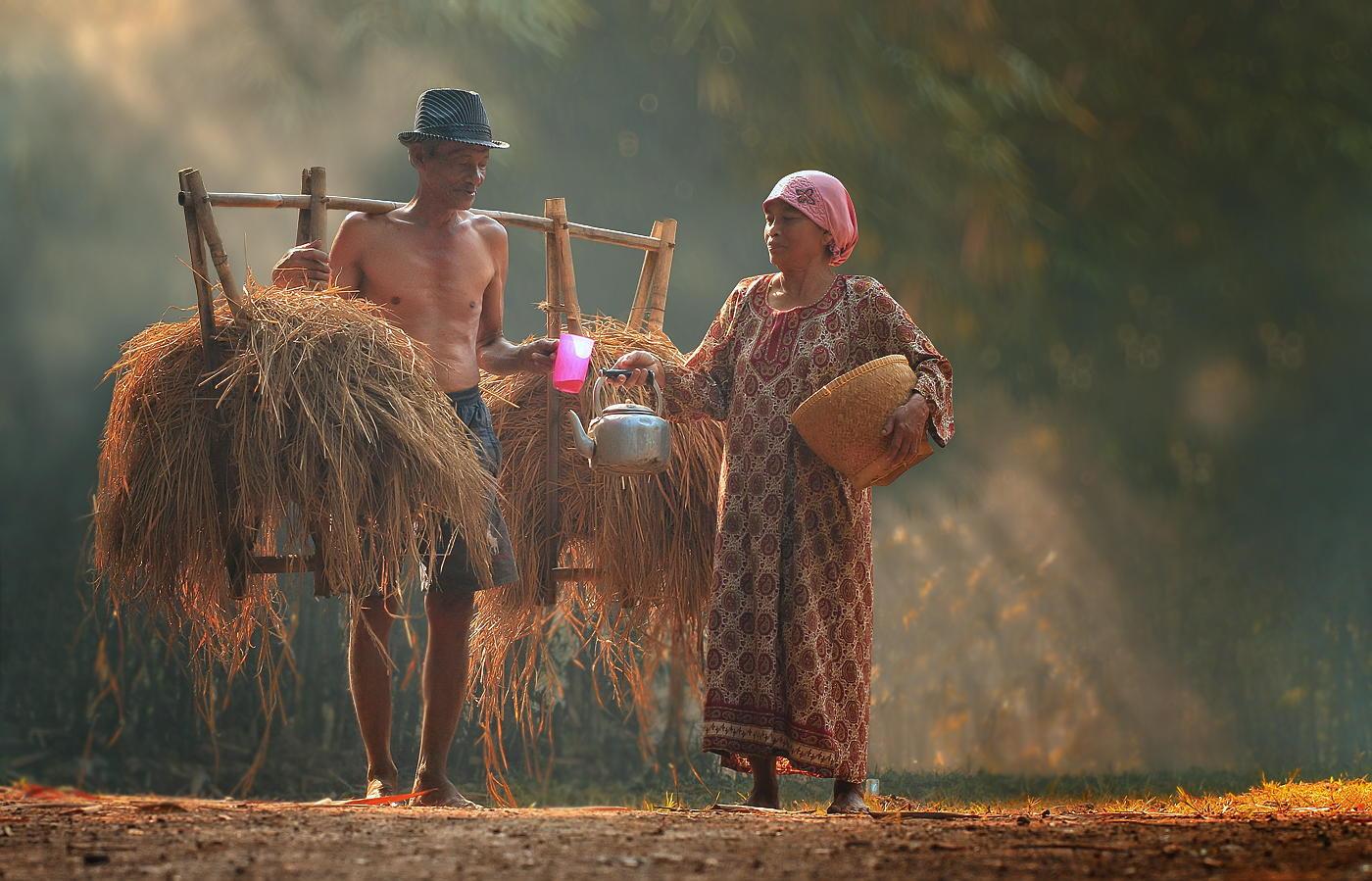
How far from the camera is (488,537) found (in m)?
3.80

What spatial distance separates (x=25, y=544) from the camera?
6.51 meters

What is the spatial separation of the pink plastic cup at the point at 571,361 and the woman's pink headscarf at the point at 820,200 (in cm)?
61

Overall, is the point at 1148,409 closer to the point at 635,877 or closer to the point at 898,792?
the point at 898,792

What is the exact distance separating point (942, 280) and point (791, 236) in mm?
2347

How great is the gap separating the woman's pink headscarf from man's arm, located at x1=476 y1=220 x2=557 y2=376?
29.3 inches

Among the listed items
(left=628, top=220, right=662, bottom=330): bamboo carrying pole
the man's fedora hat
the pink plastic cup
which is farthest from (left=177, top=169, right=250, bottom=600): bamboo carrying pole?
(left=628, top=220, right=662, bottom=330): bamboo carrying pole

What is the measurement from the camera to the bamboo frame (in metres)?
3.66

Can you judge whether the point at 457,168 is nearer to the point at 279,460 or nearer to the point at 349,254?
the point at 349,254

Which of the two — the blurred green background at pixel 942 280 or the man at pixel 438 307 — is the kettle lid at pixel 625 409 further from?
the blurred green background at pixel 942 280

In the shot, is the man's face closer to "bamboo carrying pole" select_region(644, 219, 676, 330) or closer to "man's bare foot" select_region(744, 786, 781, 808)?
"bamboo carrying pole" select_region(644, 219, 676, 330)

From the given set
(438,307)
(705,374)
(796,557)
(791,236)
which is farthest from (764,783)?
(438,307)

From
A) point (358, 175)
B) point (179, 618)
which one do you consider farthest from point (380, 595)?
point (358, 175)

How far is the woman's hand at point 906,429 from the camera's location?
364 centimetres

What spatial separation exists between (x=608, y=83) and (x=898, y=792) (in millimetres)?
3070
